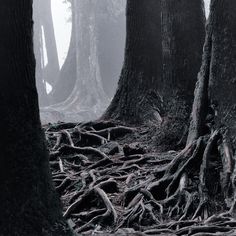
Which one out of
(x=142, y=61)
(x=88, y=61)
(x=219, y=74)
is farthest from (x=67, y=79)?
(x=219, y=74)

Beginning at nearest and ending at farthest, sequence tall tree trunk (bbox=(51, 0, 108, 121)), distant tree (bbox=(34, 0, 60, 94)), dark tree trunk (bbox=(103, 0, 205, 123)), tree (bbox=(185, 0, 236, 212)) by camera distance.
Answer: tree (bbox=(185, 0, 236, 212)) → dark tree trunk (bbox=(103, 0, 205, 123)) → tall tree trunk (bbox=(51, 0, 108, 121)) → distant tree (bbox=(34, 0, 60, 94))

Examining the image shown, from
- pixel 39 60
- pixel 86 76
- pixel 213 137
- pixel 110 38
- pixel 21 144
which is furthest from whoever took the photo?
pixel 39 60

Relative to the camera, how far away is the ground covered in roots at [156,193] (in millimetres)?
4555

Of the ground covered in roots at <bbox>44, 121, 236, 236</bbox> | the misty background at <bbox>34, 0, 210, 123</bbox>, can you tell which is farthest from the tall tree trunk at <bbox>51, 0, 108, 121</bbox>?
the ground covered in roots at <bbox>44, 121, 236, 236</bbox>

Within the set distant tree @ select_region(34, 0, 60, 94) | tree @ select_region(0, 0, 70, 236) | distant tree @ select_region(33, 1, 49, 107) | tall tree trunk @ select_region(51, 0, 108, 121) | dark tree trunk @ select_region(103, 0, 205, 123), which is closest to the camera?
tree @ select_region(0, 0, 70, 236)

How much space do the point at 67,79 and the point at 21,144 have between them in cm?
2645

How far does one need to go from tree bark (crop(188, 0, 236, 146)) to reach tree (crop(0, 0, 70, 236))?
7.20ft

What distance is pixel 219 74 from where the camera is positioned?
5430mm

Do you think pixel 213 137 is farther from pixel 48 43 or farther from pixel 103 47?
pixel 48 43

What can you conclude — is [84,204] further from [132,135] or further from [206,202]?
[132,135]

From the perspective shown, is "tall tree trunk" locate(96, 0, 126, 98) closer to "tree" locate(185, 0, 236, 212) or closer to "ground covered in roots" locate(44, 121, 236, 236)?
"ground covered in roots" locate(44, 121, 236, 236)

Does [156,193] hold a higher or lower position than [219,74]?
lower

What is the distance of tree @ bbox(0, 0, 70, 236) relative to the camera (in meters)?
3.43

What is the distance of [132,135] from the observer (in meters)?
8.46
